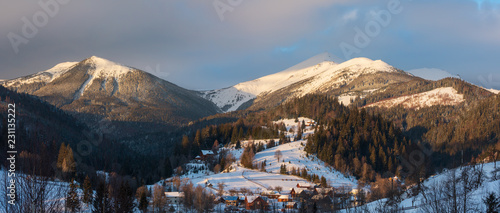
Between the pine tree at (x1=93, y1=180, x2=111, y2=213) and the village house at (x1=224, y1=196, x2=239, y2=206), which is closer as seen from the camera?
the pine tree at (x1=93, y1=180, x2=111, y2=213)

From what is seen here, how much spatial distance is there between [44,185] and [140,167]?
129 m

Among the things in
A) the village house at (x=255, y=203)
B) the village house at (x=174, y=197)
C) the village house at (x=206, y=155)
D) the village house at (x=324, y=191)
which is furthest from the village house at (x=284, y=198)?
the village house at (x=206, y=155)

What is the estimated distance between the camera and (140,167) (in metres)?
146

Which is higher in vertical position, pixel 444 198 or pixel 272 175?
pixel 444 198

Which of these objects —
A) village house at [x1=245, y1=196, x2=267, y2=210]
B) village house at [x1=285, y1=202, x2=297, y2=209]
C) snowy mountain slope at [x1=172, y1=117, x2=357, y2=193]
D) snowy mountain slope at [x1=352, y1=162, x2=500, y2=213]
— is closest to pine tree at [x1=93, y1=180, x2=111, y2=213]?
snowy mountain slope at [x1=352, y1=162, x2=500, y2=213]

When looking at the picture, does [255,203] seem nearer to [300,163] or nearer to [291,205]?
[291,205]

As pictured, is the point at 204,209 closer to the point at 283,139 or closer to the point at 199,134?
the point at 283,139

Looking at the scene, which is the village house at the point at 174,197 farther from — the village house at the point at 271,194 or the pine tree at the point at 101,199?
the pine tree at the point at 101,199

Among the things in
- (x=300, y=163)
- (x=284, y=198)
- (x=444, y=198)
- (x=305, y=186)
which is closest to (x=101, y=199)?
(x=444, y=198)

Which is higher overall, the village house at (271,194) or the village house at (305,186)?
the village house at (305,186)

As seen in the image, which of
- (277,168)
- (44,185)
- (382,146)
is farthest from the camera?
(382,146)

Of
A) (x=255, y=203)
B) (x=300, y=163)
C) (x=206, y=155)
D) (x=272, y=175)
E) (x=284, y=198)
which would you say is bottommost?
(x=255, y=203)

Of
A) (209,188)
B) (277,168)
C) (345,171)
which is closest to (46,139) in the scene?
(209,188)

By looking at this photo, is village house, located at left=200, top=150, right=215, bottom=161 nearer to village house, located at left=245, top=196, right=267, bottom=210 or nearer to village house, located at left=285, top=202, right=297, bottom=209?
village house, located at left=245, top=196, right=267, bottom=210
